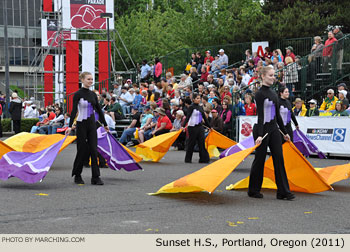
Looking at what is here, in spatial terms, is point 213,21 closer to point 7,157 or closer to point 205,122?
point 205,122

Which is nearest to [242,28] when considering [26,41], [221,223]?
[221,223]

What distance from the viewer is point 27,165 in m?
10.7

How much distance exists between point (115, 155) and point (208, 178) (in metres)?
3.52

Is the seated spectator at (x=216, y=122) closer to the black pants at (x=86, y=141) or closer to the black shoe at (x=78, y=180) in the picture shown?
the black shoe at (x=78, y=180)

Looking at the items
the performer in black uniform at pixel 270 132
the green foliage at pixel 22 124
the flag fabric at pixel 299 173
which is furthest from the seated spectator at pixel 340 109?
the green foliage at pixel 22 124

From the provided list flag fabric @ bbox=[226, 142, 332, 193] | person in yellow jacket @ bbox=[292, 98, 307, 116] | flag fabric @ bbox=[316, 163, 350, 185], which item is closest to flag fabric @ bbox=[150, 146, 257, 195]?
flag fabric @ bbox=[226, 142, 332, 193]

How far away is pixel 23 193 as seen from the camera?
32.5 feet

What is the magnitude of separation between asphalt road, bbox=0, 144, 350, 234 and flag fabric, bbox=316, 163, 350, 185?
0.21 m

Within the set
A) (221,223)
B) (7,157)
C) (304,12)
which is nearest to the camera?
(221,223)

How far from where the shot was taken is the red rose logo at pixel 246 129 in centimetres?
1967

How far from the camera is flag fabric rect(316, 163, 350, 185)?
34.5 ft

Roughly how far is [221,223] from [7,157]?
514 cm

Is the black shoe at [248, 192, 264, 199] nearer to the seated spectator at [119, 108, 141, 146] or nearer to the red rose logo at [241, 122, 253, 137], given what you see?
the red rose logo at [241, 122, 253, 137]

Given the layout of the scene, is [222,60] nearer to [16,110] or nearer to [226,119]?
[226,119]
